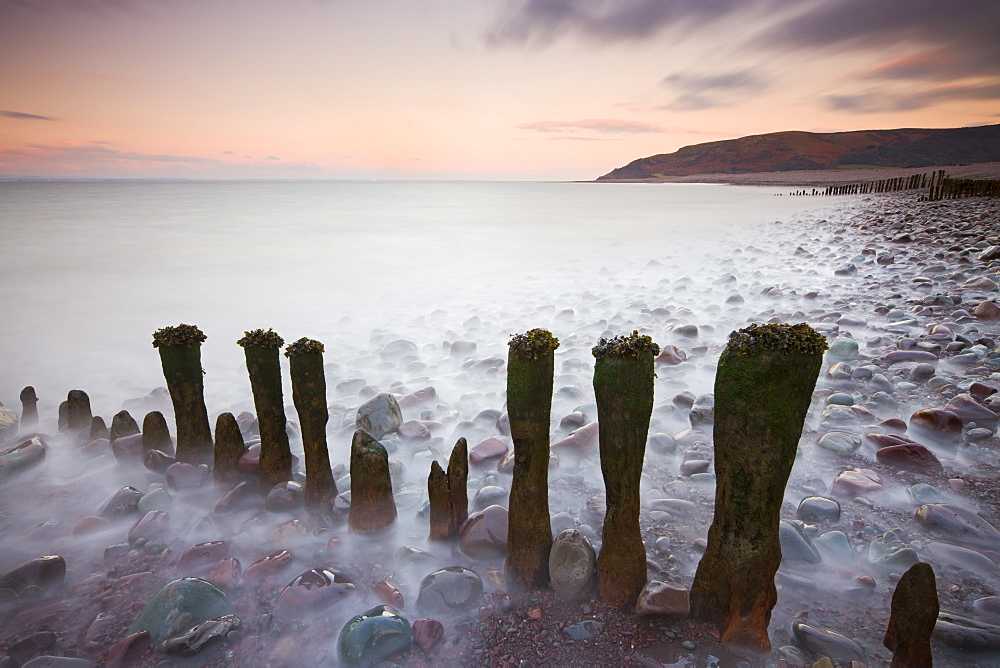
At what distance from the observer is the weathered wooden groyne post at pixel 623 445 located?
225cm

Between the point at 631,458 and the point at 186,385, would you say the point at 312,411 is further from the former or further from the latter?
the point at 631,458

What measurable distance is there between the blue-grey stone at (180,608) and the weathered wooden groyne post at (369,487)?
814 mm

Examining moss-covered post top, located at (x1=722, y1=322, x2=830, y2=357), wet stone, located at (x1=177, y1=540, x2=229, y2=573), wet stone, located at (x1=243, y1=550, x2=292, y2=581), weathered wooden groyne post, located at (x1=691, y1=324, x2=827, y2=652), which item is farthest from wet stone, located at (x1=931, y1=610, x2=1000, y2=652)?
wet stone, located at (x1=177, y1=540, x2=229, y2=573)

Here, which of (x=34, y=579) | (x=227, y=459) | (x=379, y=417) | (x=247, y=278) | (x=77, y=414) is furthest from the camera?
(x=247, y=278)

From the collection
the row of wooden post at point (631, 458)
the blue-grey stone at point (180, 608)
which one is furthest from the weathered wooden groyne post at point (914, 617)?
the blue-grey stone at point (180, 608)

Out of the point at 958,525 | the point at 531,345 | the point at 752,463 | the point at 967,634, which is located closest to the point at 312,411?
the point at 531,345

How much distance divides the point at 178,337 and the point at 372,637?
2.40 metres

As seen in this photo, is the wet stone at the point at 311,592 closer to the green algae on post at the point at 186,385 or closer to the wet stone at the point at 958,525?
the green algae on post at the point at 186,385

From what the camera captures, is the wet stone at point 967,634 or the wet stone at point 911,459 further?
the wet stone at point 911,459

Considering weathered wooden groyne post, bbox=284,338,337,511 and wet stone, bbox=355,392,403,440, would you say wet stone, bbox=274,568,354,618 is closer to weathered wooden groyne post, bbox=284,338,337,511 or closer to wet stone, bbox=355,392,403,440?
weathered wooden groyne post, bbox=284,338,337,511

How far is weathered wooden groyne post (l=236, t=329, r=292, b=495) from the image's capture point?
10.3ft

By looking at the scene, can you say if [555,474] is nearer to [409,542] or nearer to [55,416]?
[409,542]

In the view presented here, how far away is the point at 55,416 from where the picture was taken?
198 inches

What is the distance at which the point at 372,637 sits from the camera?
93.0 inches
